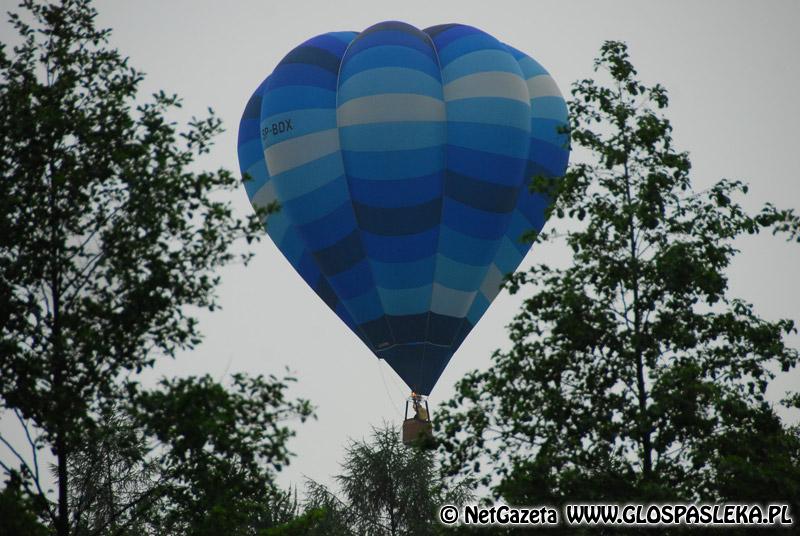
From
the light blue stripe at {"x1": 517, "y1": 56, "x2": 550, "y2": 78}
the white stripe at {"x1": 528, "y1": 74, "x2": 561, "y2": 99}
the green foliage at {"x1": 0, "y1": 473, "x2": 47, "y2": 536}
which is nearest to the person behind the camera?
the green foliage at {"x1": 0, "y1": 473, "x2": 47, "y2": 536}

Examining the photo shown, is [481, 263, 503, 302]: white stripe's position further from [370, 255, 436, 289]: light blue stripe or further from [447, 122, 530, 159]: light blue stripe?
[447, 122, 530, 159]: light blue stripe

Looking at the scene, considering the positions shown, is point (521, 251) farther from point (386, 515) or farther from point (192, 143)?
point (192, 143)

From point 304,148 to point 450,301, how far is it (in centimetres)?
584

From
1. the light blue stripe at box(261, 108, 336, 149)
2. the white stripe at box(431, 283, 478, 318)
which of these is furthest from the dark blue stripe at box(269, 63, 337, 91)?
the white stripe at box(431, 283, 478, 318)

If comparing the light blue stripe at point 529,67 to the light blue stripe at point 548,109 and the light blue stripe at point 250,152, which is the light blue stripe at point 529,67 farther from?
the light blue stripe at point 250,152

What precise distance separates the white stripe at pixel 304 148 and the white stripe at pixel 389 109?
53 centimetres

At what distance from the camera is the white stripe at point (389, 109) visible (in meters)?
35.2

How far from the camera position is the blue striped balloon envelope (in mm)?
34969

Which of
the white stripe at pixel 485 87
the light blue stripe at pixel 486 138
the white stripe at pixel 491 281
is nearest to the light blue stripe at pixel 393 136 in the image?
the light blue stripe at pixel 486 138

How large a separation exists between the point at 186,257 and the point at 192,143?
1.67m

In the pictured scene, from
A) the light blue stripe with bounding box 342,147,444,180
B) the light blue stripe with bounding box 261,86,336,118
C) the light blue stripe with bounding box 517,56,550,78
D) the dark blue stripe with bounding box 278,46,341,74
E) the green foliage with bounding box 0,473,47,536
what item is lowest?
the green foliage with bounding box 0,473,47,536

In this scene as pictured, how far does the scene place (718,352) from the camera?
17578mm

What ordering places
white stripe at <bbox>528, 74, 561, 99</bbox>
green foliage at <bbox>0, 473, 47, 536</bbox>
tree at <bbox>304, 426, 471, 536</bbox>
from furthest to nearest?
white stripe at <bbox>528, 74, 561, 99</bbox> → tree at <bbox>304, 426, 471, 536</bbox> → green foliage at <bbox>0, 473, 47, 536</bbox>

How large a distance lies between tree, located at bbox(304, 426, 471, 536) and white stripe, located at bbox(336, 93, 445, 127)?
8522 mm
